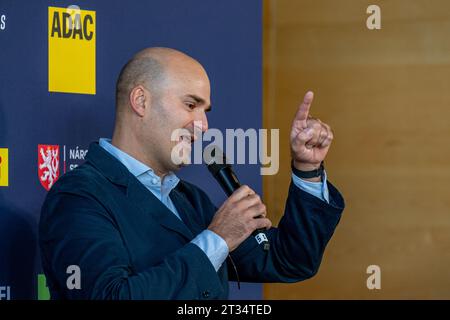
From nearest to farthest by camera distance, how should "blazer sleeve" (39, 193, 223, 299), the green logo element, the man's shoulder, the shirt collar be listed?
"blazer sleeve" (39, 193, 223, 299) → the man's shoulder → the shirt collar → the green logo element

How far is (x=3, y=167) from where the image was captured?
1.82 m

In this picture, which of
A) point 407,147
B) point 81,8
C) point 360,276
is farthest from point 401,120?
point 81,8

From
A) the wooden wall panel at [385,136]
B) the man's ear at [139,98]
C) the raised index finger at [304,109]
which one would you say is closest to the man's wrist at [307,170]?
the raised index finger at [304,109]

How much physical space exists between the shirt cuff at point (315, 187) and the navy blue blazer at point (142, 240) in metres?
0.01

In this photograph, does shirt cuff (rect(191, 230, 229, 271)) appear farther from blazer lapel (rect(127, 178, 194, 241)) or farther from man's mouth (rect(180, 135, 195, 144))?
man's mouth (rect(180, 135, 195, 144))

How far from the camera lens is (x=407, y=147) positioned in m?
2.95

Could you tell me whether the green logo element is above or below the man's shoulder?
below

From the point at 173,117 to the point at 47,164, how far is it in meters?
0.34

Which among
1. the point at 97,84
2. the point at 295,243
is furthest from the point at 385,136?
the point at 97,84

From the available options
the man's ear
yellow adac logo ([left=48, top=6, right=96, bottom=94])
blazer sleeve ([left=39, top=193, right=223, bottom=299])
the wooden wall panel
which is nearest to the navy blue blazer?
blazer sleeve ([left=39, top=193, right=223, bottom=299])

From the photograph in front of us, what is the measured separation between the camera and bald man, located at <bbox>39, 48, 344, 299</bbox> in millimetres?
1499

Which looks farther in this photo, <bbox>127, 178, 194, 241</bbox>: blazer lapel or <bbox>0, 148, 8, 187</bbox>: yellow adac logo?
<bbox>0, 148, 8, 187</bbox>: yellow adac logo

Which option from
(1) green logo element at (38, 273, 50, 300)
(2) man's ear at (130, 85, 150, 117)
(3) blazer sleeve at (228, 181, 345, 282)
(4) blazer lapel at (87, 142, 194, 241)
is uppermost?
(2) man's ear at (130, 85, 150, 117)
